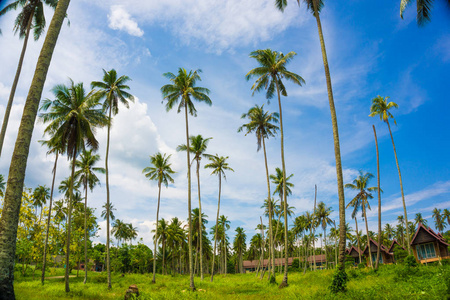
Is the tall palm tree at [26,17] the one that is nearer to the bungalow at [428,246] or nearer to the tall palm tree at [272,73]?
the tall palm tree at [272,73]

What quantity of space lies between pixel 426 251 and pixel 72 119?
4500 cm

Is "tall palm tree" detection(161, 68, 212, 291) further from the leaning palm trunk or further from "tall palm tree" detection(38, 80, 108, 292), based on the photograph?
the leaning palm trunk

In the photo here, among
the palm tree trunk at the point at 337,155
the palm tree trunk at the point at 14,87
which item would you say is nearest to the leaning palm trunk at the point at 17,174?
the palm tree trunk at the point at 14,87

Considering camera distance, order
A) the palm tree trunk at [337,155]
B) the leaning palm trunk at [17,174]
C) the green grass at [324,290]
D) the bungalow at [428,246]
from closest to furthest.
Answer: the leaning palm trunk at [17,174], the green grass at [324,290], the palm tree trunk at [337,155], the bungalow at [428,246]

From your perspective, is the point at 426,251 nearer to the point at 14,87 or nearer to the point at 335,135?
the point at 335,135

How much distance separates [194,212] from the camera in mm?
46969

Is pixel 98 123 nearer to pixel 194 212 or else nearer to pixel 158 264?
pixel 194 212

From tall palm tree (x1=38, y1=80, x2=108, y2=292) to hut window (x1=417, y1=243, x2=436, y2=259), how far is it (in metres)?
42.1

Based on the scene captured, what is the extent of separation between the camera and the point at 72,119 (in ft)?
66.3

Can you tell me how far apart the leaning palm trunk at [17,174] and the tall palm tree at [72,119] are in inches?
516

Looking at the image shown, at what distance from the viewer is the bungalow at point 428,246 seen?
3378 centimetres

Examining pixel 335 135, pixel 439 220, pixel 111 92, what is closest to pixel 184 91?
pixel 111 92

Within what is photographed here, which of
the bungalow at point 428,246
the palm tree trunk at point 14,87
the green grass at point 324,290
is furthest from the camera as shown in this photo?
the bungalow at point 428,246

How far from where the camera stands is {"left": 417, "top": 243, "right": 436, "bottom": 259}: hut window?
114ft
